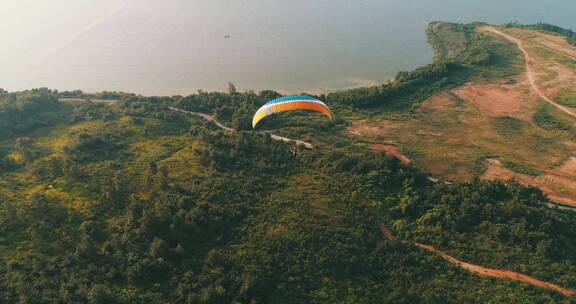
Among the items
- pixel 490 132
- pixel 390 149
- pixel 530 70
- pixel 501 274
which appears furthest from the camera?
pixel 530 70

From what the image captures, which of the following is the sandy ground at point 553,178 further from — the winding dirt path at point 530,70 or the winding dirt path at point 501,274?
the winding dirt path at point 501,274

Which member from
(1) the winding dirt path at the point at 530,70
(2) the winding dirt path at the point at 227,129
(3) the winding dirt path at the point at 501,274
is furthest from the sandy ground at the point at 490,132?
(3) the winding dirt path at the point at 501,274

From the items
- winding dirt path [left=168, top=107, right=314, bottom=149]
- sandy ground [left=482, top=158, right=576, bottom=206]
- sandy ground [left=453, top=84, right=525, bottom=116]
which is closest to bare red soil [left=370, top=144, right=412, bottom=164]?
winding dirt path [left=168, top=107, right=314, bottom=149]

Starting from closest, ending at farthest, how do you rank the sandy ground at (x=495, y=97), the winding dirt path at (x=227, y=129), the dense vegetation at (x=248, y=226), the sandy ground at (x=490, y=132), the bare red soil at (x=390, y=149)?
1. the dense vegetation at (x=248, y=226)
2. the sandy ground at (x=490, y=132)
3. the bare red soil at (x=390, y=149)
4. the winding dirt path at (x=227, y=129)
5. the sandy ground at (x=495, y=97)

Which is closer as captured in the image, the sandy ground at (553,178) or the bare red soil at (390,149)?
the sandy ground at (553,178)

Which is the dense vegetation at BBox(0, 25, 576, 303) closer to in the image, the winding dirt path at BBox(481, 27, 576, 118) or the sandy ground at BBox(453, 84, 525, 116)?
the sandy ground at BBox(453, 84, 525, 116)

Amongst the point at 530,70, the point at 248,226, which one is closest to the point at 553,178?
the point at 248,226

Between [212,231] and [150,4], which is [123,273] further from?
[150,4]

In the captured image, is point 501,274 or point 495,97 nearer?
point 501,274

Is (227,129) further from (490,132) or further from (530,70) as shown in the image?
(530,70)
